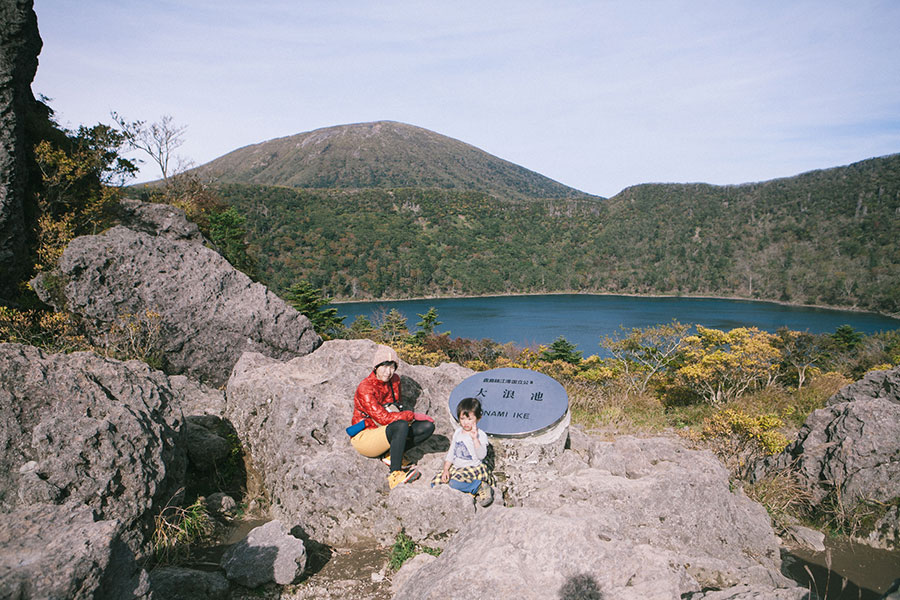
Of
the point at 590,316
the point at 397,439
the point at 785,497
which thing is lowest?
the point at 590,316

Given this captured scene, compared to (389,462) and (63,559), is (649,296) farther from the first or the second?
(63,559)

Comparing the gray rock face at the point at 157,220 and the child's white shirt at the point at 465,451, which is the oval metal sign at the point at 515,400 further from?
the gray rock face at the point at 157,220

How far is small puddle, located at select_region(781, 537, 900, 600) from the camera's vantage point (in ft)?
12.7

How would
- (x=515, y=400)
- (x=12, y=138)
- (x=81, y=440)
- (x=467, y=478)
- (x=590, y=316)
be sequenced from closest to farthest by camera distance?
(x=81, y=440), (x=467, y=478), (x=515, y=400), (x=12, y=138), (x=590, y=316)

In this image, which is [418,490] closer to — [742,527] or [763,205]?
[742,527]

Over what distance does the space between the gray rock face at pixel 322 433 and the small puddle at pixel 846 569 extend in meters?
3.35

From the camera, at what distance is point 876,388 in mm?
6090

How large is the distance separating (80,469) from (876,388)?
28.5 ft

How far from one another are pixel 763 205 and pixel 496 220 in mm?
60158

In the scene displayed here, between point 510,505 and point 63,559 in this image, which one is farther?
point 510,505

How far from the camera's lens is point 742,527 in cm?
392

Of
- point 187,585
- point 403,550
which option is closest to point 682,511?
point 403,550

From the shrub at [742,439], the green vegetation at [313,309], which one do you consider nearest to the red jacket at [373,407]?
the shrub at [742,439]

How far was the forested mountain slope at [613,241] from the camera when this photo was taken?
77375mm
